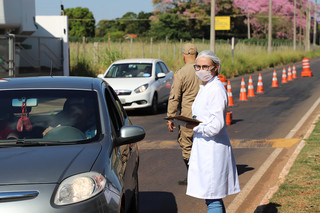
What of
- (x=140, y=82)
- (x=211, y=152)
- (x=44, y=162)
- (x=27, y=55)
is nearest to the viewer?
(x=44, y=162)

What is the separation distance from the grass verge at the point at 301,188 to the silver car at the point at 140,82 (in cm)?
786

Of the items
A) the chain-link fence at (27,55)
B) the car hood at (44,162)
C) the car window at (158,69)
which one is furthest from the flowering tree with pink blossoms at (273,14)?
the car hood at (44,162)

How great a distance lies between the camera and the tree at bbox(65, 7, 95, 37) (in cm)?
10931

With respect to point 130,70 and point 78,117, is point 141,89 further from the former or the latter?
point 78,117

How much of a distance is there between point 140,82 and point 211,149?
1240 cm

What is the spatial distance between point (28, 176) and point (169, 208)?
297 cm

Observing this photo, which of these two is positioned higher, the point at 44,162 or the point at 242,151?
the point at 44,162

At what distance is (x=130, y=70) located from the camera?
17906 mm

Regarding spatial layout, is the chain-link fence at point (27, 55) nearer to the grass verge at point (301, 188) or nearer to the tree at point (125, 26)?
the grass verge at point (301, 188)

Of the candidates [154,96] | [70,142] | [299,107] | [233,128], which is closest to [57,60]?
[154,96]

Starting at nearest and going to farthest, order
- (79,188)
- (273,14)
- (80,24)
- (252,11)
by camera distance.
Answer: (79,188) → (252,11) → (273,14) → (80,24)

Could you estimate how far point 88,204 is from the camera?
391 centimetres

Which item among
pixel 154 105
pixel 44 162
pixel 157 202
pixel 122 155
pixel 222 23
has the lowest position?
pixel 157 202

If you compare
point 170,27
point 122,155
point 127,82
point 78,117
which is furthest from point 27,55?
point 170,27
